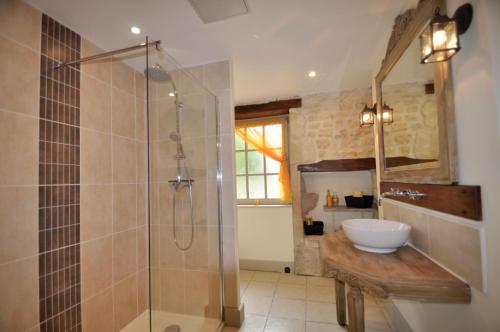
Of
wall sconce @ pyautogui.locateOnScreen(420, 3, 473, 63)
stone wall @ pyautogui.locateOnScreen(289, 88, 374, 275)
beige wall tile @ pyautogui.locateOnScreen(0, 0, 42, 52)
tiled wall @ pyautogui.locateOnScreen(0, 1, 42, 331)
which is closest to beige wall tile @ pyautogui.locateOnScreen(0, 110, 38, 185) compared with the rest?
tiled wall @ pyautogui.locateOnScreen(0, 1, 42, 331)

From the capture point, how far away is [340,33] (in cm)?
163

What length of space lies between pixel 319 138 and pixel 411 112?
1.44 m

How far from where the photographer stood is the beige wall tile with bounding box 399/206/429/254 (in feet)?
4.02

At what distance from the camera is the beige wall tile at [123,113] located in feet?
5.97

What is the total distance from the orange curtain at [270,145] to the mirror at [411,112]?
1.36 meters

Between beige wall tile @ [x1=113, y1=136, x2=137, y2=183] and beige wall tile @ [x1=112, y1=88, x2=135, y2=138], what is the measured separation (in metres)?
0.08

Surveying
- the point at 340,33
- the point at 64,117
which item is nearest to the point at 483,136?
the point at 340,33

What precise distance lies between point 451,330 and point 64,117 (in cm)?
257

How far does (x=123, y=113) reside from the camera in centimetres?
190

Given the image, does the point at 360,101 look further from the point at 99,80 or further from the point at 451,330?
the point at 99,80

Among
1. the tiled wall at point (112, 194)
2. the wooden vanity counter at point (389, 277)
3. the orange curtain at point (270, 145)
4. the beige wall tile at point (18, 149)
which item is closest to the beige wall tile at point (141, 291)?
the tiled wall at point (112, 194)

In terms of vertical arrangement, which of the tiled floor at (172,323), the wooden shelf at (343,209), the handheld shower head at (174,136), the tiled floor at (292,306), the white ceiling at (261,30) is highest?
the white ceiling at (261,30)

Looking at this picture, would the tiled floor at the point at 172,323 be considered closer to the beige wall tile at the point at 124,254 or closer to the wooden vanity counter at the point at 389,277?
the beige wall tile at the point at 124,254

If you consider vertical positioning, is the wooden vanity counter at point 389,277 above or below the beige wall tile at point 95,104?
below
